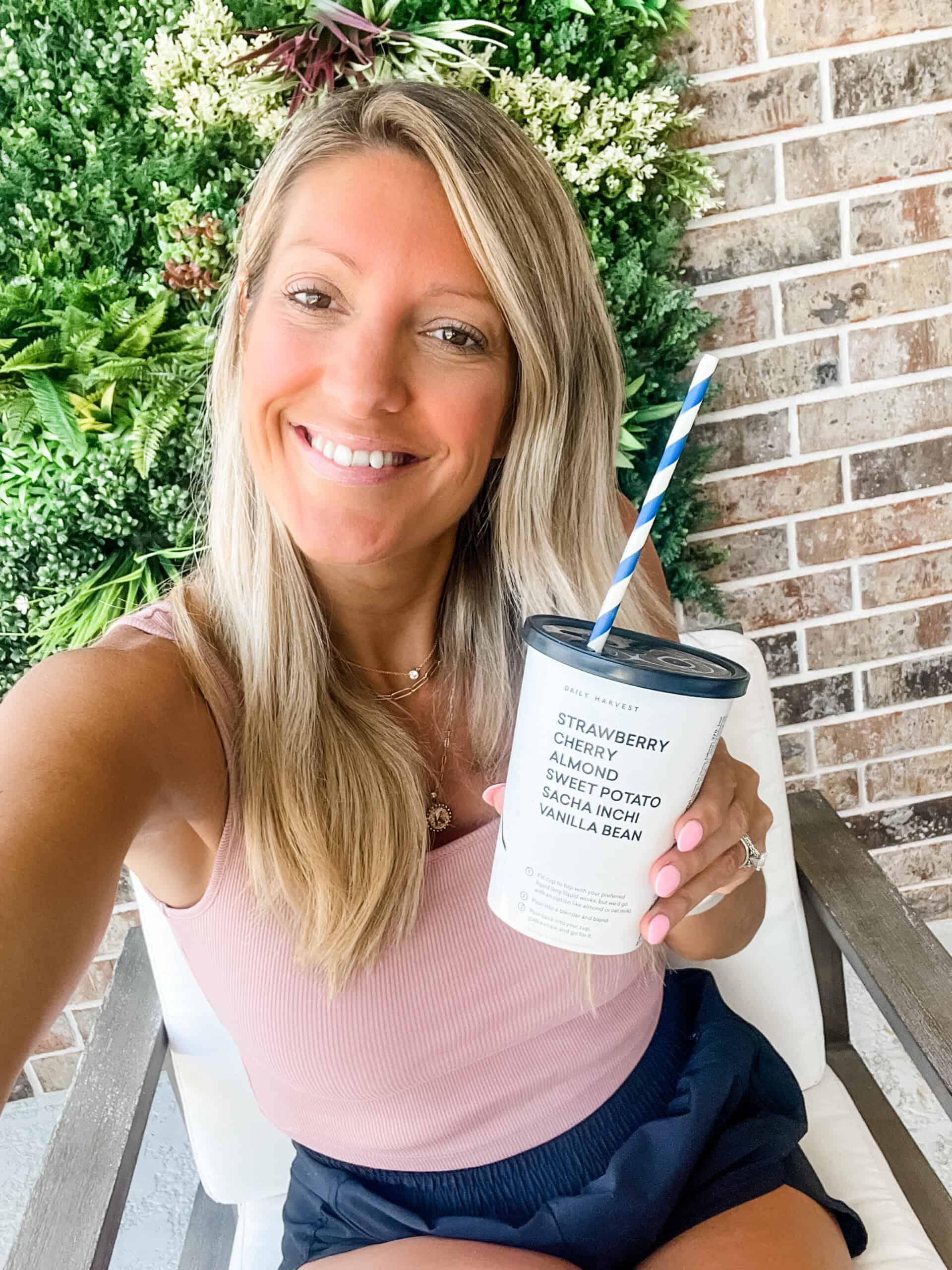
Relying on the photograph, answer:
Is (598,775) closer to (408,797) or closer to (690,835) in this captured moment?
(690,835)

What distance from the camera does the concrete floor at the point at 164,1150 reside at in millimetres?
1642

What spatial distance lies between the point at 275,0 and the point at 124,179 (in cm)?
31

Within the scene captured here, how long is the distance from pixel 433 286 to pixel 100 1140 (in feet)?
3.15

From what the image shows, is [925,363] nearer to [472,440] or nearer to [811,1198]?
[472,440]

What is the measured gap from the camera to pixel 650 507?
620mm

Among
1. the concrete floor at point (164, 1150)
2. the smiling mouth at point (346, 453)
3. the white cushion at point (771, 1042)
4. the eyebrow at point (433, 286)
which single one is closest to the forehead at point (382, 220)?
the eyebrow at point (433, 286)

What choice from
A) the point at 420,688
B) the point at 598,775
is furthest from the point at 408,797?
the point at 598,775

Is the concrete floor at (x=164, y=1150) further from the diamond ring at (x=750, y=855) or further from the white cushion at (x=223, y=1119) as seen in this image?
the diamond ring at (x=750, y=855)

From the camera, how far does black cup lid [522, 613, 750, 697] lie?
59 cm

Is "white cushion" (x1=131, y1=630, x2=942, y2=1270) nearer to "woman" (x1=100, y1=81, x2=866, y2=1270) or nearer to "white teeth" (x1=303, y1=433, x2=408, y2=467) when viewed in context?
"woman" (x1=100, y1=81, x2=866, y2=1270)

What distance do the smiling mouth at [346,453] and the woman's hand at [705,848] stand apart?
34 centimetres

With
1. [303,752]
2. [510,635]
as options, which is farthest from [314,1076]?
[510,635]

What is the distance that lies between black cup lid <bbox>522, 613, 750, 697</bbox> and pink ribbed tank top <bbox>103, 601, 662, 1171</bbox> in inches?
13.2

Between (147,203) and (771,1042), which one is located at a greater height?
(147,203)
